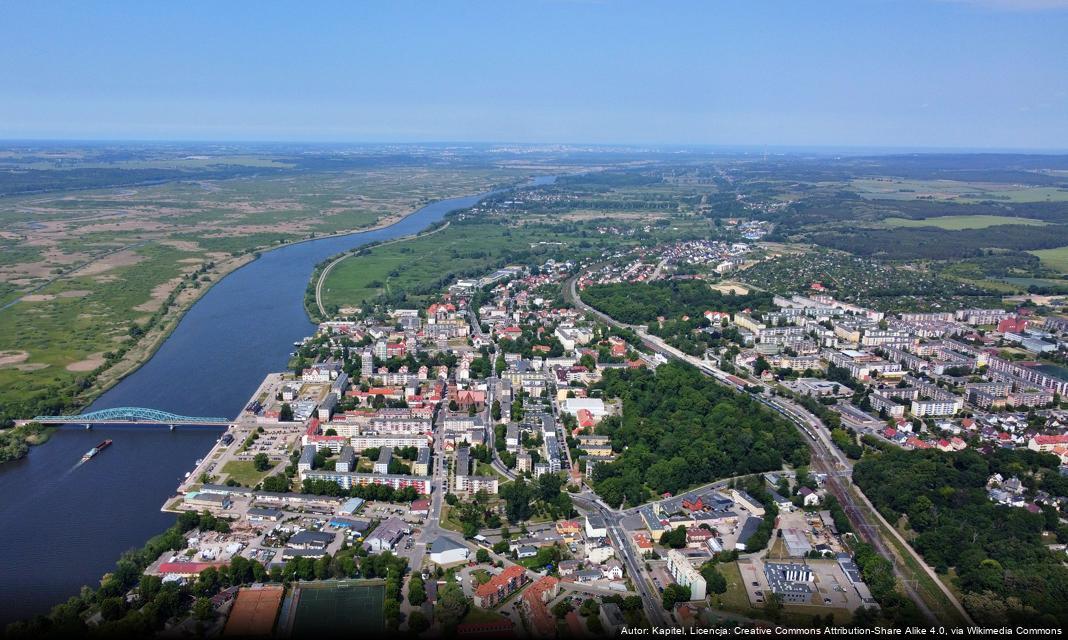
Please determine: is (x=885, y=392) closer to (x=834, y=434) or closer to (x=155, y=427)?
(x=834, y=434)

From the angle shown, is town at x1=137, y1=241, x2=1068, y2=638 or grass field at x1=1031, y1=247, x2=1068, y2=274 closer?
town at x1=137, y1=241, x2=1068, y2=638

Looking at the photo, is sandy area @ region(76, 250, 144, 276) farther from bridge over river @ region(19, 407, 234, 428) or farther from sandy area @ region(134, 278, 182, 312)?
bridge over river @ region(19, 407, 234, 428)

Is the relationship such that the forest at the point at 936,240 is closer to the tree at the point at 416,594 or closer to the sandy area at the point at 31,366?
the tree at the point at 416,594

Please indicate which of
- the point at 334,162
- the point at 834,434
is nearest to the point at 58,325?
the point at 834,434

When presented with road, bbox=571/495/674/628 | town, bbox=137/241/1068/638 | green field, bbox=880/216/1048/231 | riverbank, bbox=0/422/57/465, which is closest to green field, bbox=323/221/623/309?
town, bbox=137/241/1068/638

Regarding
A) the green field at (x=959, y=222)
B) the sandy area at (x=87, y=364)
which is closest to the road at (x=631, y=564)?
the sandy area at (x=87, y=364)
